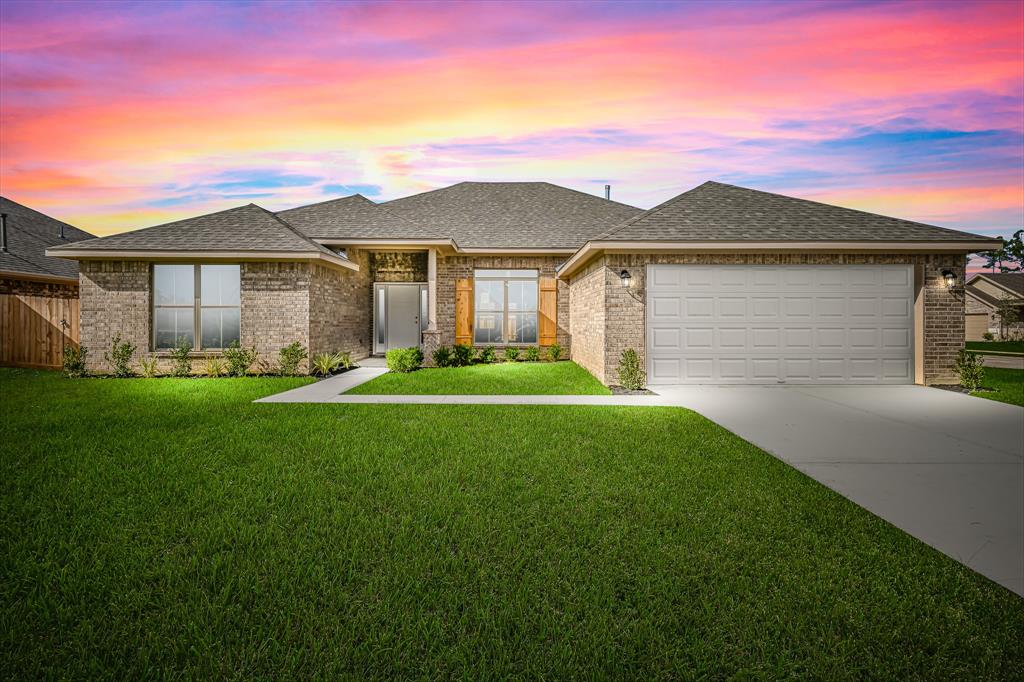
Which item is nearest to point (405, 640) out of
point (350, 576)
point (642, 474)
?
point (350, 576)

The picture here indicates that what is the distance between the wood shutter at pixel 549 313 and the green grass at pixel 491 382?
8.66 feet

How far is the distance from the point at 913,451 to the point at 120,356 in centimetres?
1615

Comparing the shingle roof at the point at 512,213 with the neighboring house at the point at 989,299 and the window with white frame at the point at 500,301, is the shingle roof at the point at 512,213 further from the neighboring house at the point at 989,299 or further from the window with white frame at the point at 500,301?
the neighboring house at the point at 989,299

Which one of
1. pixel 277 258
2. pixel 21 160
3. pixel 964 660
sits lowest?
pixel 964 660

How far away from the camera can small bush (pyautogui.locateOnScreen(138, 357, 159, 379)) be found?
12812mm

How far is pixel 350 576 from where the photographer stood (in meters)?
3.13

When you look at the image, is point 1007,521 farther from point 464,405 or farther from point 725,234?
point 725,234

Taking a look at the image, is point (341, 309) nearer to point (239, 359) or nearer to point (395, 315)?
point (395, 315)

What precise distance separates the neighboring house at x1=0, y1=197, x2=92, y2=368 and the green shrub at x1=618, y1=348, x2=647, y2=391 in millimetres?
15613

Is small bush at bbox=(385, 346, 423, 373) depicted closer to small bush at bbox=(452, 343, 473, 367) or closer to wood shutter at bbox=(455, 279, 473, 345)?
small bush at bbox=(452, 343, 473, 367)

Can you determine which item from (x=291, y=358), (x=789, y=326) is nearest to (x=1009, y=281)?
(x=789, y=326)

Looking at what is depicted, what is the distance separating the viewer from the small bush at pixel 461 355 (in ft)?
50.9

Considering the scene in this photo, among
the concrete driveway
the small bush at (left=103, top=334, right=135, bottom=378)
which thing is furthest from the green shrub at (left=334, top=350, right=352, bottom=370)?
the concrete driveway

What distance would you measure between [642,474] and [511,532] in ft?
6.14
